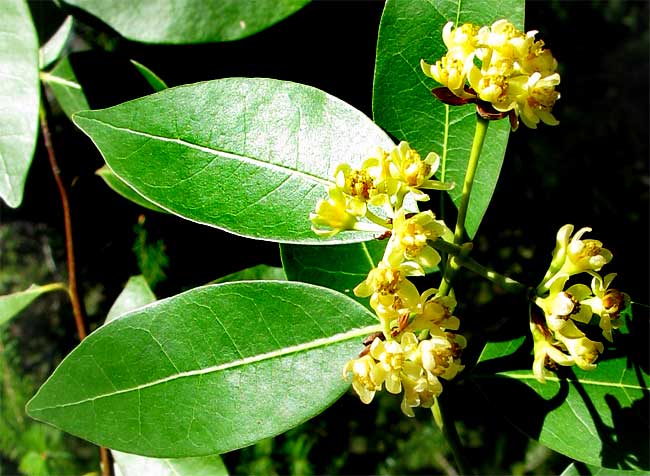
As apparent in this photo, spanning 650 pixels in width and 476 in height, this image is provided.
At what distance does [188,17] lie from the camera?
1291mm

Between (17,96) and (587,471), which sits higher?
(17,96)

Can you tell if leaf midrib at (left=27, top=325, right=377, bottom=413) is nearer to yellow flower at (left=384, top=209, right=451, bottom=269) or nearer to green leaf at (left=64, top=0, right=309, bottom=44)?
yellow flower at (left=384, top=209, right=451, bottom=269)

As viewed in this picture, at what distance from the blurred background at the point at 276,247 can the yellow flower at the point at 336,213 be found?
40cm

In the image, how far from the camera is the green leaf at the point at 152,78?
1341mm

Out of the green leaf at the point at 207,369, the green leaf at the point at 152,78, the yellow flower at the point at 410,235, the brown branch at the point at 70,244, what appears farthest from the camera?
the brown branch at the point at 70,244

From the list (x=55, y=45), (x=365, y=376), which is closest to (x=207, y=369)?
(x=365, y=376)

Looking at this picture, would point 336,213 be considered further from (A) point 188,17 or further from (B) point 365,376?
(A) point 188,17

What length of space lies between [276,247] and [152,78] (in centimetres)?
41

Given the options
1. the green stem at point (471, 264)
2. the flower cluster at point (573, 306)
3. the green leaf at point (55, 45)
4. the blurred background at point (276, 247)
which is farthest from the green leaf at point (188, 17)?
the flower cluster at point (573, 306)

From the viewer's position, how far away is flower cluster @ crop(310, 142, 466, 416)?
3.12 ft

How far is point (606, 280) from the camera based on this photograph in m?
1.01

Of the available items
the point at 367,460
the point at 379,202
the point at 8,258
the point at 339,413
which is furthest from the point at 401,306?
the point at 8,258

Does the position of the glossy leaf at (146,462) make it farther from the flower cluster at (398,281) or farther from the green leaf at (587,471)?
the green leaf at (587,471)

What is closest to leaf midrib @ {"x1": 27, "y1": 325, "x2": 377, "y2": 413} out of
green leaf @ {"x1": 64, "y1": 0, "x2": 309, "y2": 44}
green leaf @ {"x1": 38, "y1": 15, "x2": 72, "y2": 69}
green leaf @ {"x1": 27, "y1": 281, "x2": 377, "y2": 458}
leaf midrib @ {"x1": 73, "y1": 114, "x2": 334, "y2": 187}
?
green leaf @ {"x1": 27, "y1": 281, "x2": 377, "y2": 458}
